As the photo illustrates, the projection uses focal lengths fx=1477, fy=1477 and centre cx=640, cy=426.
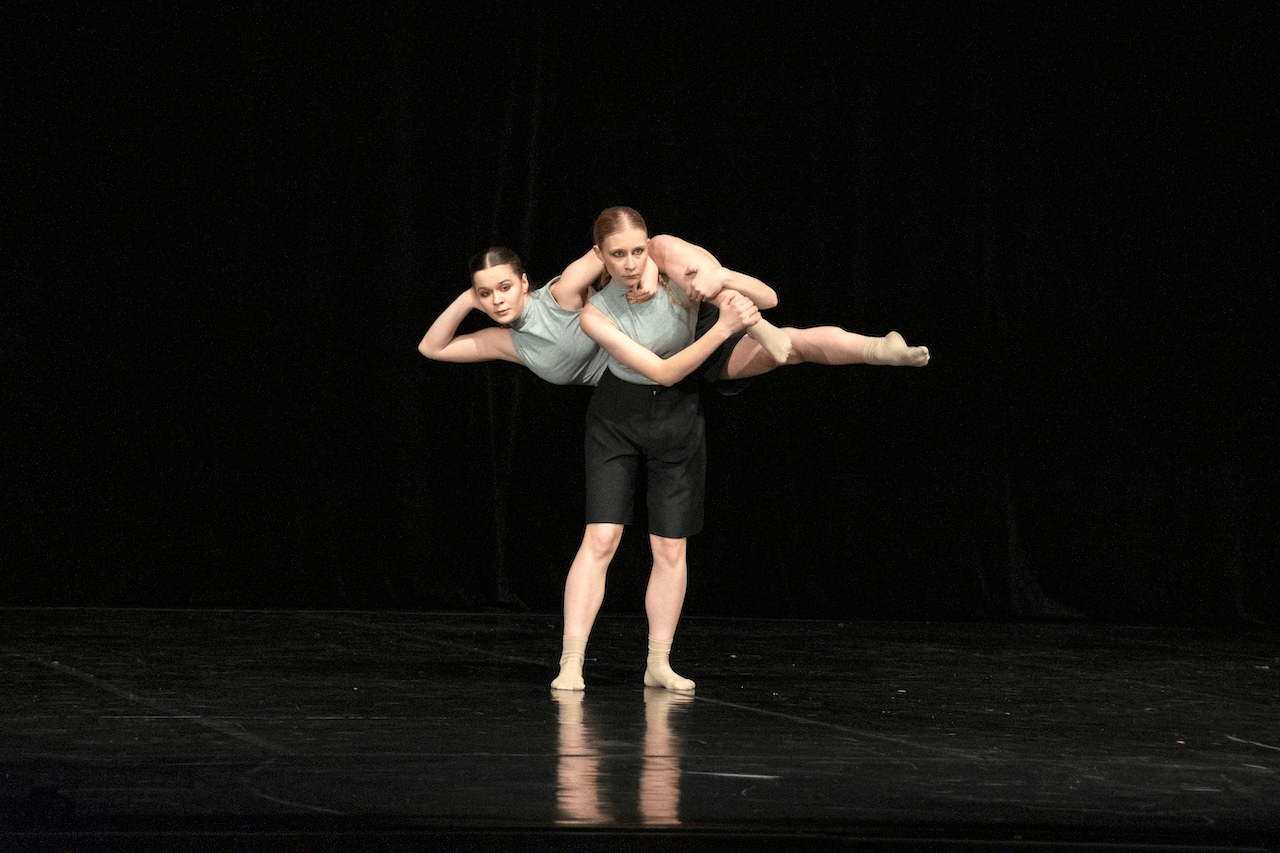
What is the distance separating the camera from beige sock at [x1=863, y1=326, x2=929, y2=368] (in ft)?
9.59

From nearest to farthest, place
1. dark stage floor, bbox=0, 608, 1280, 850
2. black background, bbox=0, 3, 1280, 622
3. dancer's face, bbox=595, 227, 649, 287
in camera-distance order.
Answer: dark stage floor, bbox=0, 608, 1280, 850 < dancer's face, bbox=595, 227, 649, 287 < black background, bbox=0, 3, 1280, 622

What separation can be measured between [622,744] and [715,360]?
1.09 m

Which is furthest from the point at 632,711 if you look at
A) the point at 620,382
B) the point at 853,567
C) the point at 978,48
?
the point at 978,48

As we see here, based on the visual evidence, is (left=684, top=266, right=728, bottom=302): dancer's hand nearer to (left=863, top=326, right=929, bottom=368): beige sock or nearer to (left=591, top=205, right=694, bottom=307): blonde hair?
(left=591, top=205, right=694, bottom=307): blonde hair

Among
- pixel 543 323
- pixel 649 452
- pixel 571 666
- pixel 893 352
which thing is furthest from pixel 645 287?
pixel 571 666

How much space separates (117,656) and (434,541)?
1.65 m

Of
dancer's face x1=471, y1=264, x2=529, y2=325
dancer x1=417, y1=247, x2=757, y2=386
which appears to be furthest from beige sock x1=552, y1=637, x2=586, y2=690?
dancer's face x1=471, y1=264, x2=529, y2=325

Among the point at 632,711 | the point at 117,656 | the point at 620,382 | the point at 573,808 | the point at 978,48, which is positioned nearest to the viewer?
the point at 573,808

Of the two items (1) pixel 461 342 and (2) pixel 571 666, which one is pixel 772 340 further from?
(2) pixel 571 666

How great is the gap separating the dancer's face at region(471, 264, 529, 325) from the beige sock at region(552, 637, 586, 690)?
75 centimetres

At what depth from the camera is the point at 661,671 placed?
342 centimetres

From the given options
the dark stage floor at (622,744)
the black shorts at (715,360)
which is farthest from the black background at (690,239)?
the black shorts at (715,360)

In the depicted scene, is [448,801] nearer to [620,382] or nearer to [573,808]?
[573,808]

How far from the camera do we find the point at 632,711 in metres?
3.04
